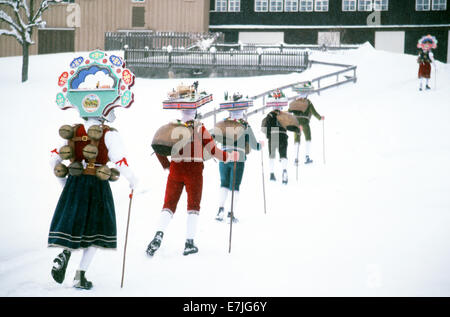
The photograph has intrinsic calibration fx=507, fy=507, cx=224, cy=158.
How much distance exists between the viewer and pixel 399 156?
37.4ft

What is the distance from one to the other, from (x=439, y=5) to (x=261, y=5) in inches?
394

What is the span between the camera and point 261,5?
30.5 meters

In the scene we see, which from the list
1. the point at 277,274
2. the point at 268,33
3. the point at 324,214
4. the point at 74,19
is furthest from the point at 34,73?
the point at 277,274

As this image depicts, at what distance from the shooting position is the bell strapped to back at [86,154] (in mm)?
4586

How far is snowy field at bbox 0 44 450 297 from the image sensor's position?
490 cm

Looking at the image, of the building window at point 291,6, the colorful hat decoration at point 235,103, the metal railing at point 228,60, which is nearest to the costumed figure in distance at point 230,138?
the colorful hat decoration at point 235,103

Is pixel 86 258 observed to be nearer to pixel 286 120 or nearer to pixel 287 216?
pixel 287 216

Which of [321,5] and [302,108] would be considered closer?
[302,108]

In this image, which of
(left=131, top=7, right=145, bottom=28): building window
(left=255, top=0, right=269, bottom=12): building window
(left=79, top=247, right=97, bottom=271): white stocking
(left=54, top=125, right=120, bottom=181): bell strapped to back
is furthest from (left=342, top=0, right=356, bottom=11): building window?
(left=79, top=247, right=97, bottom=271): white stocking

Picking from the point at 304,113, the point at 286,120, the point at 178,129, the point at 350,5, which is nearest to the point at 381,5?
the point at 350,5

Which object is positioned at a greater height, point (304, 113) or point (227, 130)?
point (304, 113)

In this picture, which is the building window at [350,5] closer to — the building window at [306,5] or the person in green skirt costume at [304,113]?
the building window at [306,5]

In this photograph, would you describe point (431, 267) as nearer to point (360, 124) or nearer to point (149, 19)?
point (360, 124)

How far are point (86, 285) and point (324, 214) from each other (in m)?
4.01
